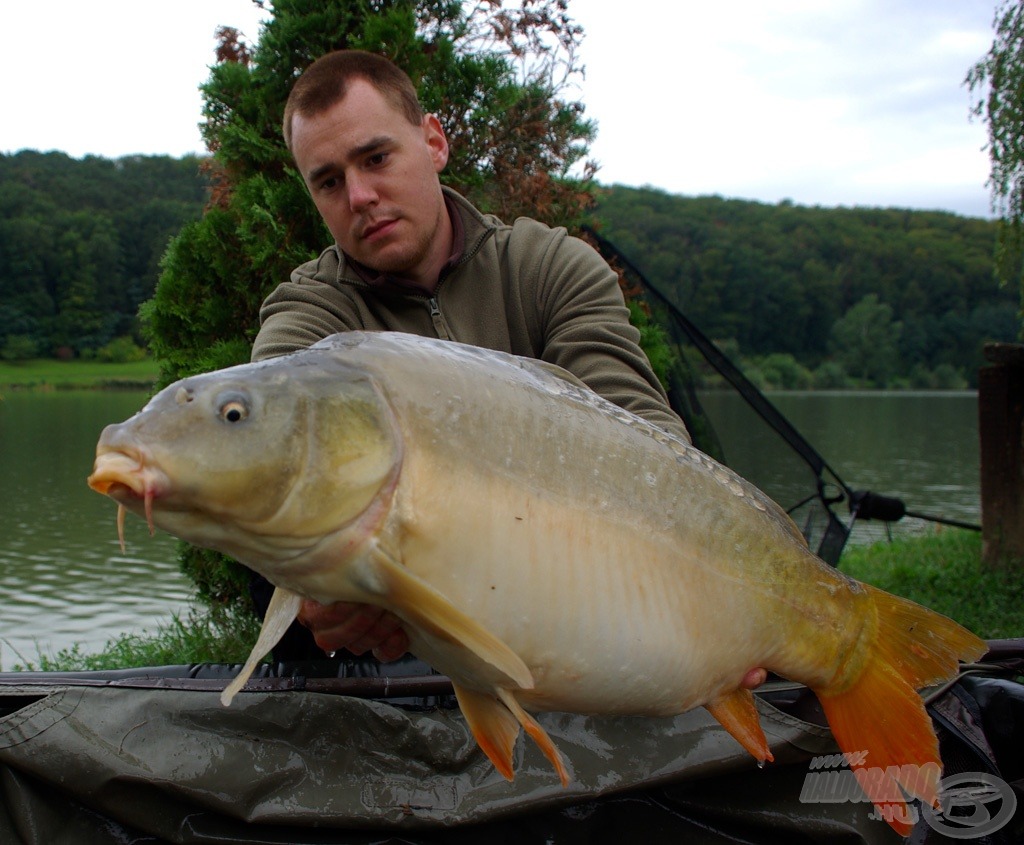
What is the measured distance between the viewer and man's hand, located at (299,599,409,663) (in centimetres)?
124

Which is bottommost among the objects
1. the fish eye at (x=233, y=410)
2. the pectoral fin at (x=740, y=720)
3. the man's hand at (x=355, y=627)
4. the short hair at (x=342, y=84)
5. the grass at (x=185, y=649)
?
the grass at (x=185, y=649)

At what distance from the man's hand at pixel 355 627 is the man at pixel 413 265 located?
767 millimetres

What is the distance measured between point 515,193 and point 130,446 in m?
2.53

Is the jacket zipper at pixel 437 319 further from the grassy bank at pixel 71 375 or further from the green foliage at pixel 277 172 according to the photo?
the grassy bank at pixel 71 375

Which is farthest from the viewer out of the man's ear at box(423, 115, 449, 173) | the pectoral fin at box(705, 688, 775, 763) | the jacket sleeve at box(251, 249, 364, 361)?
the man's ear at box(423, 115, 449, 173)

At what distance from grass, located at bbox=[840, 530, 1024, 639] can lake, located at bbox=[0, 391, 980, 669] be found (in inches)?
37.1

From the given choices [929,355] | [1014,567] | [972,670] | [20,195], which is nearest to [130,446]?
[972,670]

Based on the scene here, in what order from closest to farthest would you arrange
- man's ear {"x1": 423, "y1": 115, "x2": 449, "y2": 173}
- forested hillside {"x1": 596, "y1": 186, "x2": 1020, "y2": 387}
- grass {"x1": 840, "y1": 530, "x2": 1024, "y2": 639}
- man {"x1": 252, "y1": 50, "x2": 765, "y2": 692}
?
man {"x1": 252, "y1": 50, "x2": 765, "y2": 692}, man's ear {"x1": 423, "y1": 115, "x2": 449, "y2": 173}, grass {"x1": 840, "y1": 530, "x2": 1024, "y2": 639}, forested hillside {"x1": 596, "y1": 186, "x2": 1020, "y2": 387}

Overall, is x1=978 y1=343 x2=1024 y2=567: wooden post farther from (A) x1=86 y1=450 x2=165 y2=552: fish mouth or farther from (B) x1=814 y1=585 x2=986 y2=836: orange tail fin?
(A) x1=86 y1=450 x2=165 y2=552: fish mouth

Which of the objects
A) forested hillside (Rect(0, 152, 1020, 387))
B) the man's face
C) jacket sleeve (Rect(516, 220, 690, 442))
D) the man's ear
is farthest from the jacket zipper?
forested hillside (Rect(0, 152, 1020, 387))

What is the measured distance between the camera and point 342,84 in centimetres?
210

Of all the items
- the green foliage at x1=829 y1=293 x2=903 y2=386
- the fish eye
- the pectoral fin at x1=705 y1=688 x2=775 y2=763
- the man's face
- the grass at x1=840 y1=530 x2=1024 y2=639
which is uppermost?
the man's face

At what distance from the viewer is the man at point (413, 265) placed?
2.08 metres

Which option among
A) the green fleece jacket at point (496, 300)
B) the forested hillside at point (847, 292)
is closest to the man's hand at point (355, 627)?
the green fleece jacket at point (496, 300)
